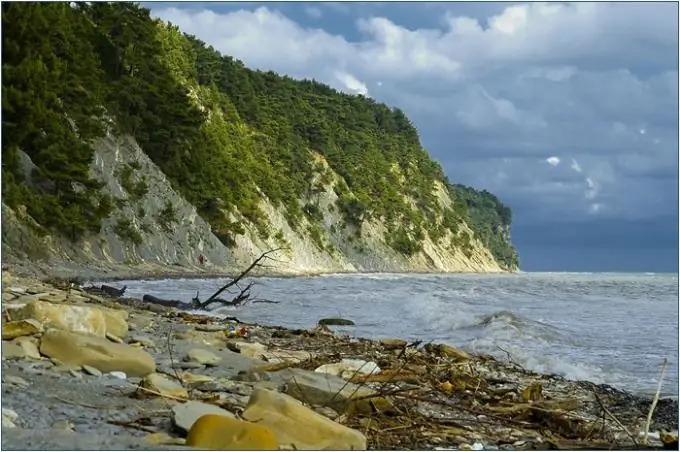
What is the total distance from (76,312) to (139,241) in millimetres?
34776

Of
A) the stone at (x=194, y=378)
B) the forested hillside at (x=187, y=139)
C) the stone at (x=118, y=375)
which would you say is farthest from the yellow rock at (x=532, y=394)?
the forested hillside at (x=187, y=139)

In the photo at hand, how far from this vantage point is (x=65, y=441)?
4004 millimetres

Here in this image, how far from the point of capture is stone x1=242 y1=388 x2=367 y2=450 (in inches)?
175

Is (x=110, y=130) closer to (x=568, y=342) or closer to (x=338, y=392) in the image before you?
Result: (x=568, y=342)

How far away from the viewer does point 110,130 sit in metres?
43.0

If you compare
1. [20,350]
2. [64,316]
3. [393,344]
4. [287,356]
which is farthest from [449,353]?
[20,350]

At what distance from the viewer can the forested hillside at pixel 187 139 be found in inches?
1280

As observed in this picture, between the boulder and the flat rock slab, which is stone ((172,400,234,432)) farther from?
the boulder

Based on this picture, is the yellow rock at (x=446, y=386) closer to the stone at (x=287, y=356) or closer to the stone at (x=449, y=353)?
the stone at (x=287, y=356)

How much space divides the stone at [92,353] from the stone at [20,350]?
0.07 metres

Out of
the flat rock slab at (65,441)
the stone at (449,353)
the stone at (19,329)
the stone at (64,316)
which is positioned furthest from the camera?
the stone at (449,353)

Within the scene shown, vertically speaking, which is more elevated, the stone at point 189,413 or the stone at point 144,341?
the stone at point 189,413

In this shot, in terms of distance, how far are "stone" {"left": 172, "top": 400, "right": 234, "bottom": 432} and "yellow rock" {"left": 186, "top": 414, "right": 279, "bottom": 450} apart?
0.20 m

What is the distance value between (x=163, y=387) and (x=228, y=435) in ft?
5.32
